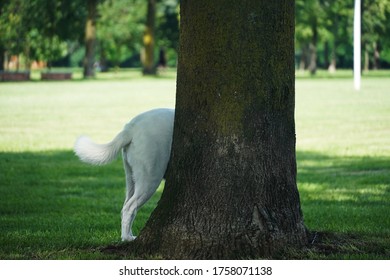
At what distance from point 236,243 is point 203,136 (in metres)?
0.87

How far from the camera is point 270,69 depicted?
22.4ft

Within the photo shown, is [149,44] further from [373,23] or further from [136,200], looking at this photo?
[136,200]

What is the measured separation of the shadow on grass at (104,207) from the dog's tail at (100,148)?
0.77 meters

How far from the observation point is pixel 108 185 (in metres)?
13.1

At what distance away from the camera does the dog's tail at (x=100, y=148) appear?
7707 mm

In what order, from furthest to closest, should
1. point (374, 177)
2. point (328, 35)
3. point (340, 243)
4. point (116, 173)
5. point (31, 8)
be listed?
point (328, 35), point (31, 8), point (116, 173), point (374, 177), point (340, 243)

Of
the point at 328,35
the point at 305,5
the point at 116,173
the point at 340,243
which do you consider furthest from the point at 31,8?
the point at 340,243

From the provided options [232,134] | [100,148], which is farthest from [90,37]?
[232,134]

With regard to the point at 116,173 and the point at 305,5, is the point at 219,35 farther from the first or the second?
the point at 305,5

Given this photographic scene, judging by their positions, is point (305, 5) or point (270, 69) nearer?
point (270, 69)

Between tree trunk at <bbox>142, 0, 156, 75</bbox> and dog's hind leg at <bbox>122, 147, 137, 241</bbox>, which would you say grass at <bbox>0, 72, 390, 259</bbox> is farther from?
tree trunk at <bbox>142, 0, 156, 75</bbox>

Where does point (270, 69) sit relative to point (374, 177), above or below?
above

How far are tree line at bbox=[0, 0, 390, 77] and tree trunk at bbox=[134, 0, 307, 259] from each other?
38792mm

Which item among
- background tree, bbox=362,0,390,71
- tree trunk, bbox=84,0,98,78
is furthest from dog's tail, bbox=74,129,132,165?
tree trunk, bbox=84,0,98,78
